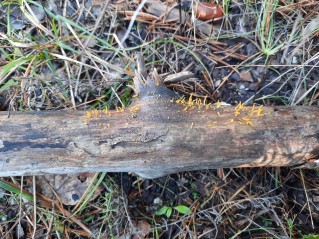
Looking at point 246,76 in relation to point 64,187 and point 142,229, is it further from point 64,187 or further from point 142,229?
point 64,187

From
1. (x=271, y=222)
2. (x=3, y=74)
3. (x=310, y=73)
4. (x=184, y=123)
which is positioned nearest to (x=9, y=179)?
(x=3, y=74)

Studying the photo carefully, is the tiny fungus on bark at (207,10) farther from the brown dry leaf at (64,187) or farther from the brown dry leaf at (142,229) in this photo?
the brown dry leaf at (142,229)

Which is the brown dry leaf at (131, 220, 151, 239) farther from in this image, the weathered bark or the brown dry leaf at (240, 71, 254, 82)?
the brown dry leaf at (240, 71, 254, 82)

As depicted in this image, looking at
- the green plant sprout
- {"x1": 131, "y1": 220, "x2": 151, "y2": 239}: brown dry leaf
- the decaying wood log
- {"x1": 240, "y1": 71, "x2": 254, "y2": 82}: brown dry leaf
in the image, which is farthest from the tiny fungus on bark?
{"x1": 131, "y1": 220, "x2": 151, "y2": 239}: brown dry leaf

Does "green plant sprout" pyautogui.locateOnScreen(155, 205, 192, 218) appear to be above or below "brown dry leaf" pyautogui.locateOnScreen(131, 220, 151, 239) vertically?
above

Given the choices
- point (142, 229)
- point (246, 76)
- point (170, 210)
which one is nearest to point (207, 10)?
point (246, 76)

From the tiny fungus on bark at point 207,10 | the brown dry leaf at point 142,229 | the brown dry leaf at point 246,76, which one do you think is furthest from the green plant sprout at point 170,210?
the tiny fungus on bark at point 207,10
